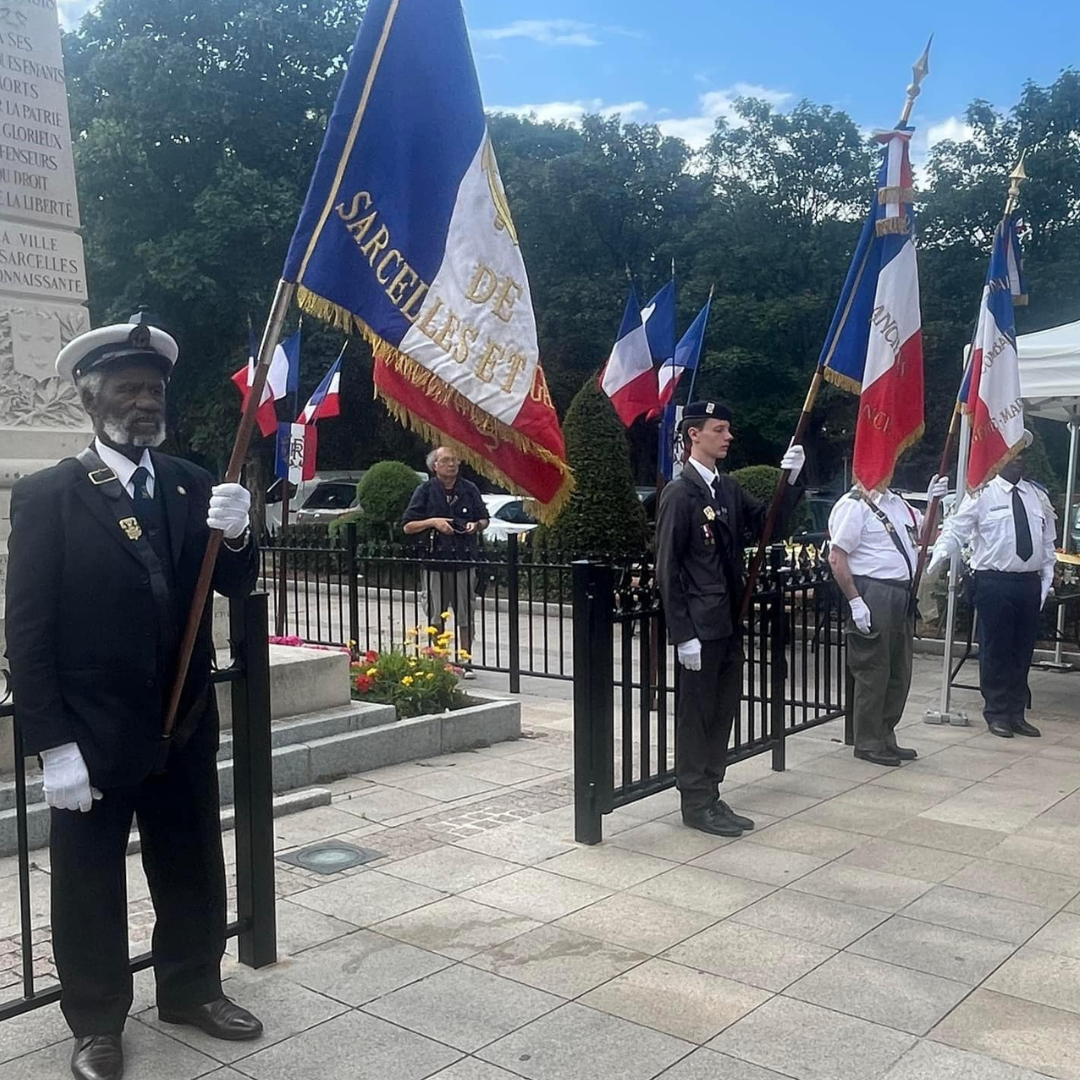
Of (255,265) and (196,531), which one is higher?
(255,265)

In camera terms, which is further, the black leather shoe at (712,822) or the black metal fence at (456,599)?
the black metal fence at (456,599)

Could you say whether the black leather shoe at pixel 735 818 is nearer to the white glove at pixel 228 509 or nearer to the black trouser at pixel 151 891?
the black trouser at pixel 151 891

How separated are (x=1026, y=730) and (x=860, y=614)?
6.46 feet

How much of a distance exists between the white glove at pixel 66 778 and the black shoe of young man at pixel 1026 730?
6.47 meters

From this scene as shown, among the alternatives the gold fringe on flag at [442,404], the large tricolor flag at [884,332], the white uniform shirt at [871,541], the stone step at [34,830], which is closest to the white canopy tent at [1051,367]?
the large tricolor flag at [884,332]

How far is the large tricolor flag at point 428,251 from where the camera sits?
11.8 ft

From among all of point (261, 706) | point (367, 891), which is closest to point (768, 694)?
point (367, 891)

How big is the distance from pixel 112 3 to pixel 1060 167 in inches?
1021

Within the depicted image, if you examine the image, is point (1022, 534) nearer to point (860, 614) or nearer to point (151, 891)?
point (860, 614)

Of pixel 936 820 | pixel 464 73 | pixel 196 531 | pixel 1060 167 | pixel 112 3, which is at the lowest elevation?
pixel 936 820

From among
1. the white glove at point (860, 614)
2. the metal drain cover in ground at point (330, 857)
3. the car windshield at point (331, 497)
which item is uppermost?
the white glove at point (860, 614)

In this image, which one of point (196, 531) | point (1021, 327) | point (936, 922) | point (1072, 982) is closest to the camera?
point (196, 531)

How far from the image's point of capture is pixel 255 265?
27719 millimetres

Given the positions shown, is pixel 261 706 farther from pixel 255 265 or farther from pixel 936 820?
pixel 255 265
